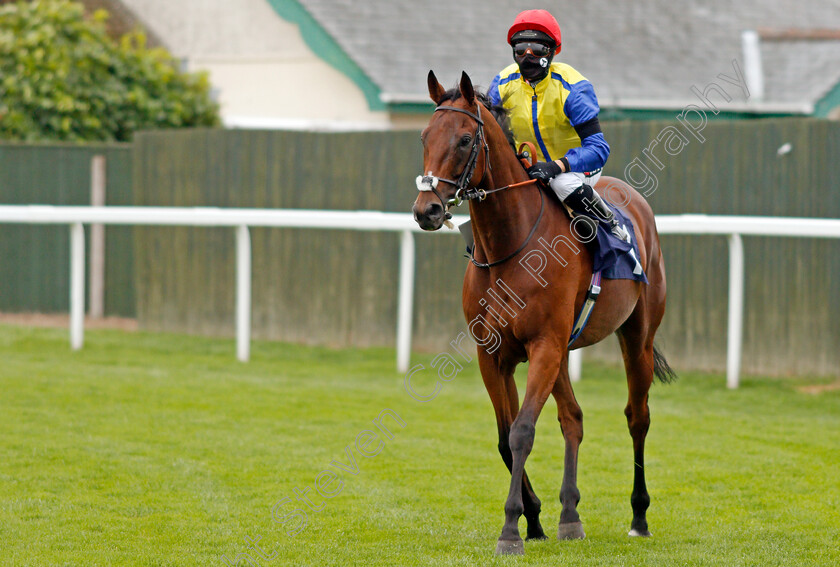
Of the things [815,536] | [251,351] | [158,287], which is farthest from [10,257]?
[815,536]

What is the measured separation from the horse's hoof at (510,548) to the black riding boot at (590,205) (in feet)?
4.88

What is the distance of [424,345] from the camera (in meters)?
9.80

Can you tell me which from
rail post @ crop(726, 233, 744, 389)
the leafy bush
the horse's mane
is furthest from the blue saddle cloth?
the leafy bush

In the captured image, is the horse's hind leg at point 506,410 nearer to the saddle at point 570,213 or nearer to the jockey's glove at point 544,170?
the saddle at point 570,213

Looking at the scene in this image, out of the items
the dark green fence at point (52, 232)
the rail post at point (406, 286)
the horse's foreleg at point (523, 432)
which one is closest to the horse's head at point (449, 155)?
the horse's foreleg at point (523, 432)

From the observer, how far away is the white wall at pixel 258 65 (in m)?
13.4

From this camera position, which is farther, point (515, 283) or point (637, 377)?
point (637, 377)

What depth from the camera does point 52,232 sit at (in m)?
11.4

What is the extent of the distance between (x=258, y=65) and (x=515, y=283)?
33.4ft

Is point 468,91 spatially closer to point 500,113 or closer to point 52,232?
point 500,113

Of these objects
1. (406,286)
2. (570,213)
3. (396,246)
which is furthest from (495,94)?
(396,246)

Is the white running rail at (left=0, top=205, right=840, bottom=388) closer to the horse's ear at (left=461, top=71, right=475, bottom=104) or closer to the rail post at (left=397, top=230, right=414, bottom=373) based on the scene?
the rail post at (left=397, top=230, right=414, bottom=373)

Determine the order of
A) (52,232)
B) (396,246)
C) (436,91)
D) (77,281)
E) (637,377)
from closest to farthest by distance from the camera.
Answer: (436,91) → (637,377) → (77,281) → (396,246) → (52,232)

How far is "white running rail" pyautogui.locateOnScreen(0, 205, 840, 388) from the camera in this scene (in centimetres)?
795
